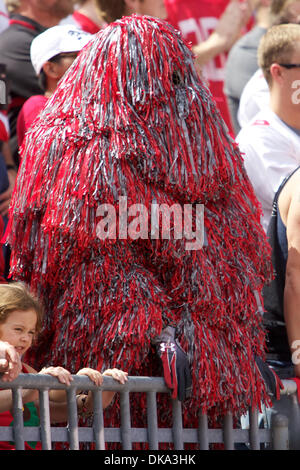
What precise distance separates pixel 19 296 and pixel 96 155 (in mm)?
483

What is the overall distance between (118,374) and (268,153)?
1.74m

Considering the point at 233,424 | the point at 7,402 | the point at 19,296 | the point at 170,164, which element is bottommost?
the point at 233,424

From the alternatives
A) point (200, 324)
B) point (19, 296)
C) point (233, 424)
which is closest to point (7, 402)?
point (19, 296)

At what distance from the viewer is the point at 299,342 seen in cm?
343

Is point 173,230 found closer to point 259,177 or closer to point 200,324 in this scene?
point 200,324

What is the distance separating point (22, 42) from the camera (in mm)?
4734

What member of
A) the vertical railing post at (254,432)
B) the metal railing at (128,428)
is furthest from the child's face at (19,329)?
the vertical railing post at (254,432)

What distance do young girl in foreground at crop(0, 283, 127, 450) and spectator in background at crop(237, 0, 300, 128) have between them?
2431 mm

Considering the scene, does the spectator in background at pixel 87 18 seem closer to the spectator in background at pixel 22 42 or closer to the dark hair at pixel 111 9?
the spectator in background at pixel 22 42

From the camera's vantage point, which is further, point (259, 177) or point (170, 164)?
point (259, 177)

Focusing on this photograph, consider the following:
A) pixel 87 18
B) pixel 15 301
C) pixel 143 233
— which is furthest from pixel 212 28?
pixel 15 301

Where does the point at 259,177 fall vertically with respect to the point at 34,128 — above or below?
below

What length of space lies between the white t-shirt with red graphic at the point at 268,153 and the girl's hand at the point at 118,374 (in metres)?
1.48

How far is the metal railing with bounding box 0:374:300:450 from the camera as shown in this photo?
8.65 feet
